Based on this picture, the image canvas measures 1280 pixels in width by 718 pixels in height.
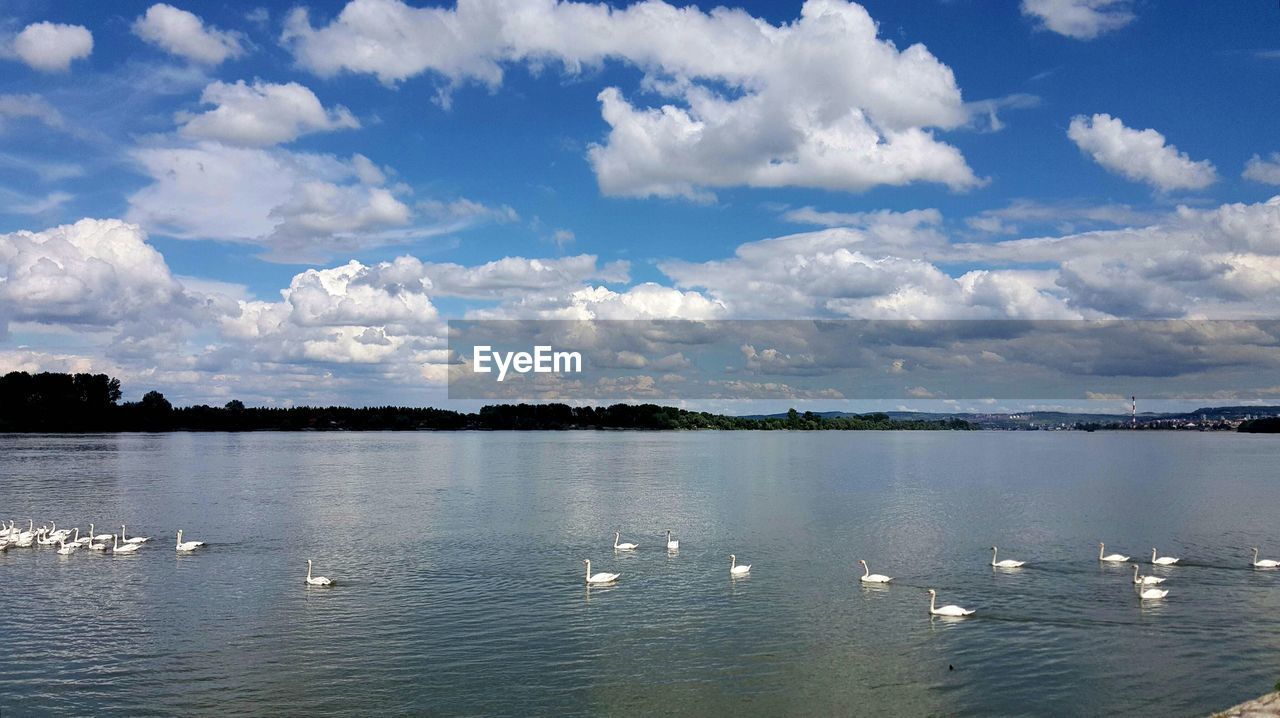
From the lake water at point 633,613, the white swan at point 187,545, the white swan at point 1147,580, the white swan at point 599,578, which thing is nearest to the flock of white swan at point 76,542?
the white swan at point 187,545

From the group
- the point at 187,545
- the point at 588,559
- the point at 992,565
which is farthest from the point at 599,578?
the point at 187,545

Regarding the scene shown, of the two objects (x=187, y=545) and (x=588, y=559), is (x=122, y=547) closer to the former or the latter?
(x=187, y=545)

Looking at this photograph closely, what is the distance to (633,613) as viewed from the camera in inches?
1389

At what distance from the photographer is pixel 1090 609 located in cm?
3581

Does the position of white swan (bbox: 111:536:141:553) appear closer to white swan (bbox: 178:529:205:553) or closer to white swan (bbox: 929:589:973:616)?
white swan (bbox: 178:529:205:553)

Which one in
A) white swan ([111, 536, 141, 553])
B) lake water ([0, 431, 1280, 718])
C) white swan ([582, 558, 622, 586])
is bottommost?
lake water ([0, 431, 1280, 718])

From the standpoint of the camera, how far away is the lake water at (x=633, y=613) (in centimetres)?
2581

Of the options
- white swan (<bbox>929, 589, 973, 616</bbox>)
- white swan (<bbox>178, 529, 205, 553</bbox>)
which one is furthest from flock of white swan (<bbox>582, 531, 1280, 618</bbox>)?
white swan (<bbox>178, 529, 205, 553</bbox>)

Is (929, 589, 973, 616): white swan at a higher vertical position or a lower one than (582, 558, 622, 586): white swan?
lower

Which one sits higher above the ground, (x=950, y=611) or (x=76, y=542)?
(x=76, y=542)

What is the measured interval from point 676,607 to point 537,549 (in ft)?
53.4

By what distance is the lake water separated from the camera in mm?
25812

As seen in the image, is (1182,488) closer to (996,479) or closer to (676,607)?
(996,479)

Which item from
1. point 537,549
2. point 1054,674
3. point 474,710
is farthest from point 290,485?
point 1054,674
